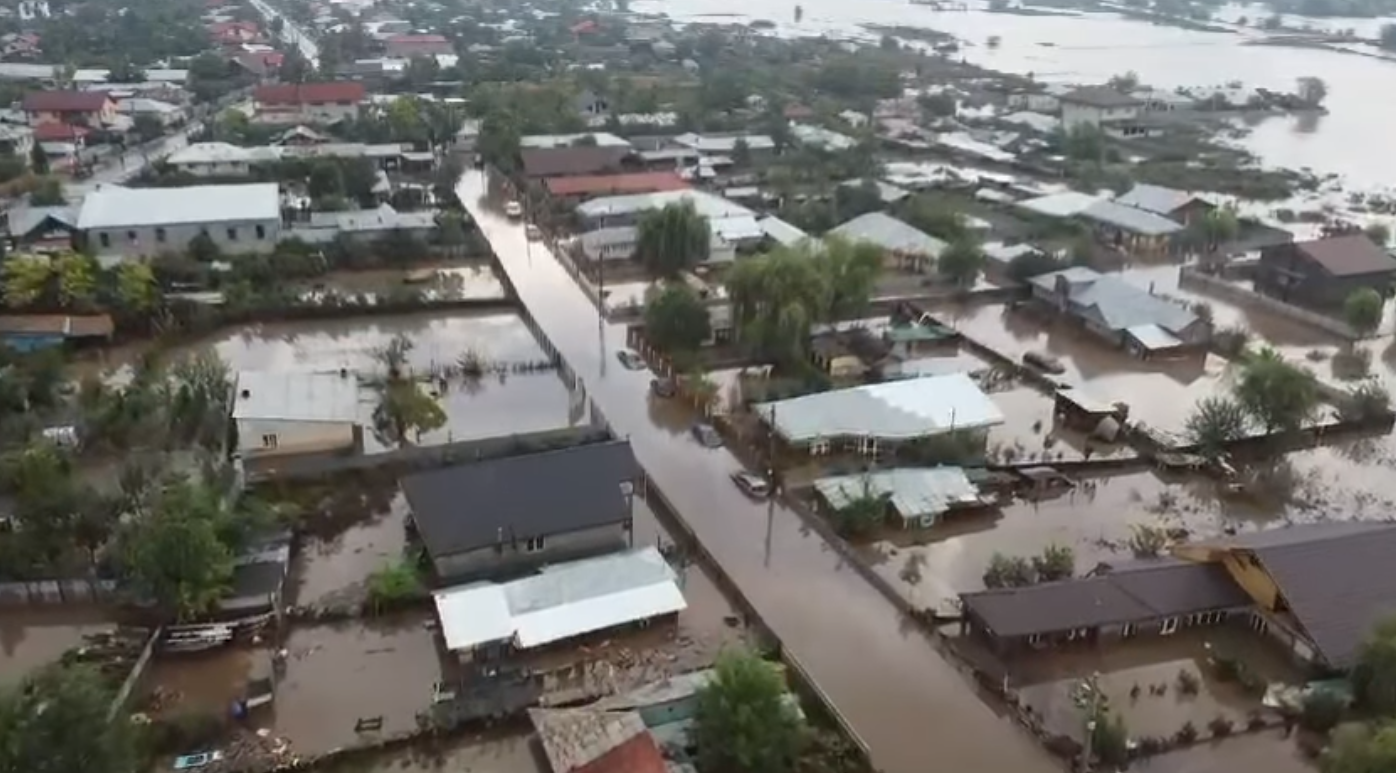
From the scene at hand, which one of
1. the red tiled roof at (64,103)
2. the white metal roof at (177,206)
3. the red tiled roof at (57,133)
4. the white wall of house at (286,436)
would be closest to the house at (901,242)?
the white wall of house at (286,436)

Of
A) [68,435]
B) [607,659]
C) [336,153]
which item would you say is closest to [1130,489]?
[607,659]

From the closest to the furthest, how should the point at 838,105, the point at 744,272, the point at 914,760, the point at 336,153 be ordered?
the point at 914,760 → the point at 744,272 → the point at 336,153 → the point at 838,105

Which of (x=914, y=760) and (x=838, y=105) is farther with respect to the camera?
(x=838, y=105)

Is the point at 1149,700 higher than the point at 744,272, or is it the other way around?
the point at 744,272

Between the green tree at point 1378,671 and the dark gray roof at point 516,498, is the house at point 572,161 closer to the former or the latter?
the dark gray roof at point 516,498

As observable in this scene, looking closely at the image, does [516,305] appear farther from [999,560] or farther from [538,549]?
[999,560]

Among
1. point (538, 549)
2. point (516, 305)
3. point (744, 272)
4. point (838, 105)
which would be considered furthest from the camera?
point (838, 105)

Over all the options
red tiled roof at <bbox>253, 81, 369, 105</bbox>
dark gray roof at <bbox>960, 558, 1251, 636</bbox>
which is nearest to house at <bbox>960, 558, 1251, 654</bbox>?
dark gray roof at <bbox>960, 558, 1251, 636</bbox>
